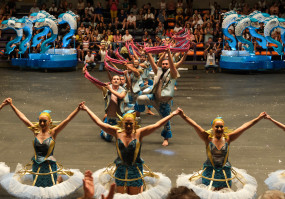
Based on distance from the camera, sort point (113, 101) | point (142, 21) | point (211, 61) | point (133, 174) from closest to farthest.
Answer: point (133, 174) < point (113, 101) < point (211, 61) < point (142, 21)

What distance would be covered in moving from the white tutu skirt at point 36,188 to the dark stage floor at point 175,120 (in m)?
0.45

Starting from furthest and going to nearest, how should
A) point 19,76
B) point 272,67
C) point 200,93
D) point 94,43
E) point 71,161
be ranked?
point 94,43 < point 272,67 < point 19,76 < point 200,93 < point 71,161

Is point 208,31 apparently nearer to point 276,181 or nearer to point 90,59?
point 90,59

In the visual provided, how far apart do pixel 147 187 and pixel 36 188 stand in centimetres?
128

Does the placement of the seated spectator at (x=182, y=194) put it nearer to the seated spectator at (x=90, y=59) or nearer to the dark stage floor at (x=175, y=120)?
the dark stage floor at (x=175, y=120)

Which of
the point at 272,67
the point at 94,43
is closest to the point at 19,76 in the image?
the point at 94,43

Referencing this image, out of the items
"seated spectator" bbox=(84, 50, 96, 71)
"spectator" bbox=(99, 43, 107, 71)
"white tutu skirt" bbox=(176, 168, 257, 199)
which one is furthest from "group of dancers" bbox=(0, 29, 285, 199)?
"spectator" bbox=(99, 43, 107, 71)

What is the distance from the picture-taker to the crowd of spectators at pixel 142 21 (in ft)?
65.5

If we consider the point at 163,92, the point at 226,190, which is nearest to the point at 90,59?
the point at 163,92

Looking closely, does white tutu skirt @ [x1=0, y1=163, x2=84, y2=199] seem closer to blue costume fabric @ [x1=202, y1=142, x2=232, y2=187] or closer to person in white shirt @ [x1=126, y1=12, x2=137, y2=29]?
blue costume fabric @ [x1=202, y1=142, x2=232, y2=187]

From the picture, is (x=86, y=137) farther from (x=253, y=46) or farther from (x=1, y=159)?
(x=253, y=46)

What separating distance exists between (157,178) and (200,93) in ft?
26.0

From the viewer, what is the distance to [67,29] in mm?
21234

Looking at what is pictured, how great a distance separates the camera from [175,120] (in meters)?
10.0
